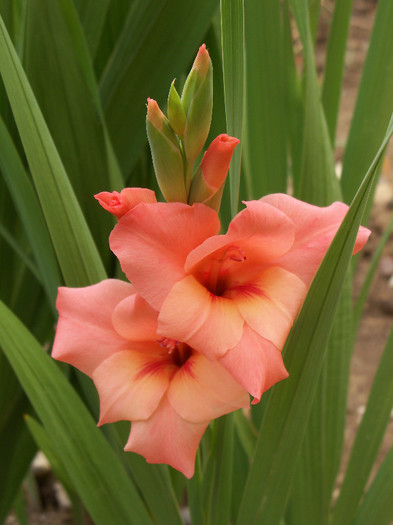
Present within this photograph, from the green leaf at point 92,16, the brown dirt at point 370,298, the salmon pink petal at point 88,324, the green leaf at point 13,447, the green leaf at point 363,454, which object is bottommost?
the brown dirt at point 370,298

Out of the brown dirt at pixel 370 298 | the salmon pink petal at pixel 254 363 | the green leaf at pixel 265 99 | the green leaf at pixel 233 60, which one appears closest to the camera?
the salmon pink petal at pixel 254 363

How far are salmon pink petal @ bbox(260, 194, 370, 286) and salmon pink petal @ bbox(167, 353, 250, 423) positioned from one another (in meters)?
0.08

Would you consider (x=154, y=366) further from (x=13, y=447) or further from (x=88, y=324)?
(x=13, y=447)

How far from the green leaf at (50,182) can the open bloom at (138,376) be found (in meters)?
0.11

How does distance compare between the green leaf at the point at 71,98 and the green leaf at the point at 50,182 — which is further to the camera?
the green leaf at the point at 71,98

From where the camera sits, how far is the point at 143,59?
654 millimetres

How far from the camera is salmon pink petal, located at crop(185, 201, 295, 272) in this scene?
372mm

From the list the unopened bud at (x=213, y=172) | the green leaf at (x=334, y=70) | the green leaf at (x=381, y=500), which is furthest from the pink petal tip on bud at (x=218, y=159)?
the green leaf at (x=334, y=70)

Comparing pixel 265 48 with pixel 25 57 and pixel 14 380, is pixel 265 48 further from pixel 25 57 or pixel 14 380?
pixel 14 380

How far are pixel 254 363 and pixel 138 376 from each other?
11 cm

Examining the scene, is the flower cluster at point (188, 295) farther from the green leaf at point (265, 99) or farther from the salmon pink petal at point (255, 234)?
the green leaf at point (265, 99)

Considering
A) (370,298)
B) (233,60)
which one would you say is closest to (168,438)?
(233,60)

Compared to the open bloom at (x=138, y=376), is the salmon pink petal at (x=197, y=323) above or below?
above

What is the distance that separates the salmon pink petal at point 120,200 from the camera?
361 millimetres
